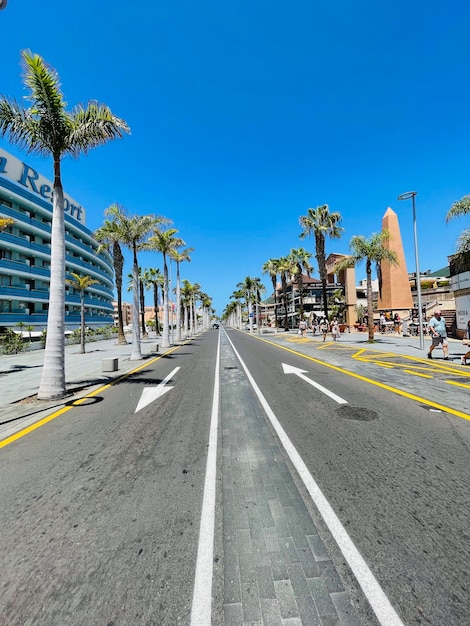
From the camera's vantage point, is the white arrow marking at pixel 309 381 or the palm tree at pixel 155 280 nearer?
the white arrow marking at pixel 309 381

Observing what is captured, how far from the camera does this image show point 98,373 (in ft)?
39.3

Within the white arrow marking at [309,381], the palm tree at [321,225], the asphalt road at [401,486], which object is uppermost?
the palm tree at [321,225]

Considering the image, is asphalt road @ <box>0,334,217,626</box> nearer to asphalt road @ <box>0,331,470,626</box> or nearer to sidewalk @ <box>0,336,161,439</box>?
asphalt road @ <box>0,331,470,626</box>

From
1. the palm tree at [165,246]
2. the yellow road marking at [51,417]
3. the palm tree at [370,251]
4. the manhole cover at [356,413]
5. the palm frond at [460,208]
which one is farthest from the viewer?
the palm tree at [165,246]

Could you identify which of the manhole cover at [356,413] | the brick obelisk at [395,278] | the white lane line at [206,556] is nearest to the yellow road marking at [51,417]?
the white lane line at [206,556]

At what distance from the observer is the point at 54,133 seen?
8164 mm

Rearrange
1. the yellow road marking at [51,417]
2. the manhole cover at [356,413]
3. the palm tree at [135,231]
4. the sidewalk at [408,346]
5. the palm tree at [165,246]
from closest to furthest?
the yellow road marking at [51,417]
the manhole cover at [356,413]
the sidewalk at [408,346]
the palm tree at [135,231]
the palm tree at [165,246]

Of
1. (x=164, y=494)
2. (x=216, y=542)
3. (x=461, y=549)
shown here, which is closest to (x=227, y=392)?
(x=164, y=494)

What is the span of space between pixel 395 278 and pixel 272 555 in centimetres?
4485

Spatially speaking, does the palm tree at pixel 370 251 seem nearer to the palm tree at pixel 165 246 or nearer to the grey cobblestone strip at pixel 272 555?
the palm tree at pixel 165 246

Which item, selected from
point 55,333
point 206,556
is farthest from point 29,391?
point 206,556

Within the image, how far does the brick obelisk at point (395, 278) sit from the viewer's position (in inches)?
1580

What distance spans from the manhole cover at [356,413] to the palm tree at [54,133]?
7.45 meters

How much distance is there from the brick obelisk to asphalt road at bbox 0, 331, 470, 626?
39.0 m
